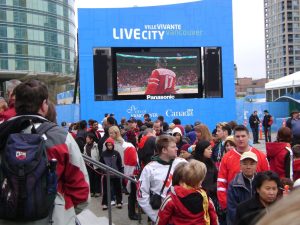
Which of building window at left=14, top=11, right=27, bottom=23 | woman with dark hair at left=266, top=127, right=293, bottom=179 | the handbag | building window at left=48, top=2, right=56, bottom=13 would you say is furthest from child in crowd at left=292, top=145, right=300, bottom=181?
building window at left=48, top=2, right=56, bottom=13

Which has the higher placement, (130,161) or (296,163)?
(296,163)

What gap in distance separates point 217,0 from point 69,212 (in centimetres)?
2128

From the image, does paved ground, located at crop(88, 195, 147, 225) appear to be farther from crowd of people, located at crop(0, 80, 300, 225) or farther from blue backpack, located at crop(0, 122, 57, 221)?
blue backpack, located at crop(0, 122, 57, 221)

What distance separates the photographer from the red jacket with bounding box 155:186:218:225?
380 centimetres

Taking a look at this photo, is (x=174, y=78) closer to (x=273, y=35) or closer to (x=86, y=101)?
(x=86, y=101)

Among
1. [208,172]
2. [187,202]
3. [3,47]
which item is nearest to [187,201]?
[187,202]

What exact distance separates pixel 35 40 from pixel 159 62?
2465 inches

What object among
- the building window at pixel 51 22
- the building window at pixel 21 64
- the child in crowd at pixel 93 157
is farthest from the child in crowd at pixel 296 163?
the building window at pixel 51 22

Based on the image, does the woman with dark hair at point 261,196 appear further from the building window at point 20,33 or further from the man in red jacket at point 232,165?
the building window at point 20,33

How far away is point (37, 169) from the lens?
2342 mm

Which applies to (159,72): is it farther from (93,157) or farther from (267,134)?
(93,157)

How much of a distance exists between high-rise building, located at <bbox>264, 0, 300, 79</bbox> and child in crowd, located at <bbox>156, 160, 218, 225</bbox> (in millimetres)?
169434

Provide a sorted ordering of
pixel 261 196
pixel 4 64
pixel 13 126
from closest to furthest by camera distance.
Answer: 1. pixel 13 126
2. pixel 261 196
3. pixel 4 64

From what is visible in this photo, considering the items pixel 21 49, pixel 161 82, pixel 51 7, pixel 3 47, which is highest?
pixel 51 7
